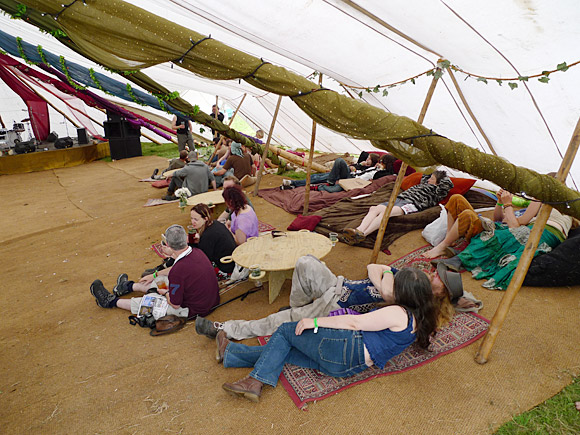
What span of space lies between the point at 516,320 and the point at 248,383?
2326 mm

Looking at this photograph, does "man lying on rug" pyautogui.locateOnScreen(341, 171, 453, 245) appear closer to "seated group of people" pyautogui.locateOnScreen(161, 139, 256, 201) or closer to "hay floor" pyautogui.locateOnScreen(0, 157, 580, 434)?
"hay floor" pyautogui.locateOnScreen(0, 157, 580, 434)

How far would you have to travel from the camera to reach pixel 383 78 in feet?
14.9

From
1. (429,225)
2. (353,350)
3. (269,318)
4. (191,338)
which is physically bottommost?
(191,338)

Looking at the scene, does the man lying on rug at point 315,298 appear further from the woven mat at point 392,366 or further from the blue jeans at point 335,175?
the blue jeans at point 335,175

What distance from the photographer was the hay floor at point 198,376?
7.39 feet

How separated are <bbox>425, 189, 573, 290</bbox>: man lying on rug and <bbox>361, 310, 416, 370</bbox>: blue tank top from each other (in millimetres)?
1700

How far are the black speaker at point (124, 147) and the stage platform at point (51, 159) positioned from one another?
2.25 ft

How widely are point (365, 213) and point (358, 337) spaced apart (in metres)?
3.34

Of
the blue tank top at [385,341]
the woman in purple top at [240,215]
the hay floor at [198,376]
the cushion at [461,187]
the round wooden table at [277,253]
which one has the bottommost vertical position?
the hay floor at [198,376]

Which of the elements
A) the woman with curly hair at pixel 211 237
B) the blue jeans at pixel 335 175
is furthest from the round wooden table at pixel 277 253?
the blue jeans at pixel 335 175

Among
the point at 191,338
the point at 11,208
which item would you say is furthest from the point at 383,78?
the point at 11,208

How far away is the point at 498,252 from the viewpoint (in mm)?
3730

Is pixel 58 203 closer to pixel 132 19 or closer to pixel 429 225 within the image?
pixel 132 19

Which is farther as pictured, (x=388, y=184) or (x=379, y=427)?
(x=388, y=184)
